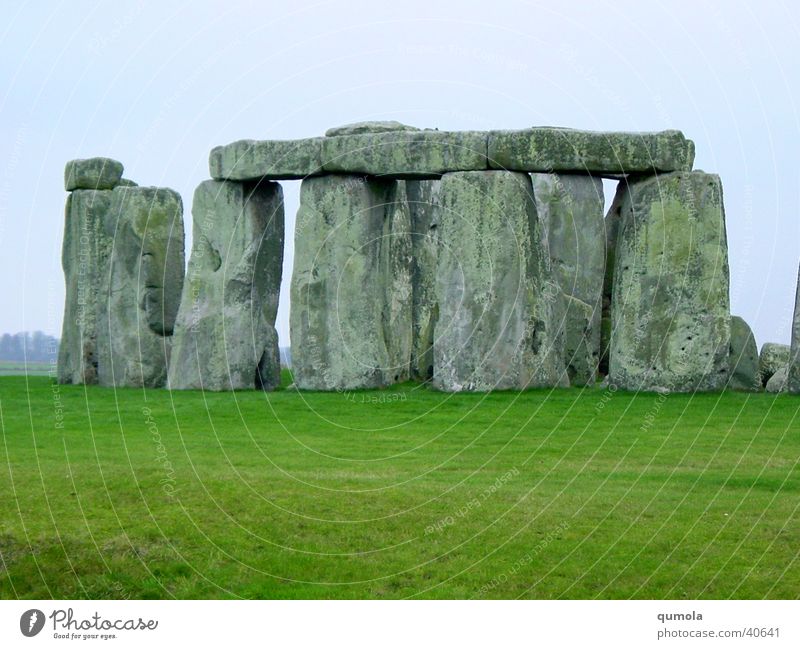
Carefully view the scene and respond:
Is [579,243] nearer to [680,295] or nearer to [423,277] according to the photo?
[423,277]

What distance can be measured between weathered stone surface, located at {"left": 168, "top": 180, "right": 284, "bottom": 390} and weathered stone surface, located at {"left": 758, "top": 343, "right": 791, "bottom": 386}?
7.16 metres

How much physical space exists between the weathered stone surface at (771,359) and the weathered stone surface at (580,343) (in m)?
2.42

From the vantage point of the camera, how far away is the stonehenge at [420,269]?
77.6 ft

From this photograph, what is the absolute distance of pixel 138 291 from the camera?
2789cm

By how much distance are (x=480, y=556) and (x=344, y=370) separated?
10.7 meters

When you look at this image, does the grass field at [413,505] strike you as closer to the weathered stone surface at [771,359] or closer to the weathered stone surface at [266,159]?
the weathered stone surface at [771,359]

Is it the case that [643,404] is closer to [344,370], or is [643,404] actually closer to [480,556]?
[344,370]

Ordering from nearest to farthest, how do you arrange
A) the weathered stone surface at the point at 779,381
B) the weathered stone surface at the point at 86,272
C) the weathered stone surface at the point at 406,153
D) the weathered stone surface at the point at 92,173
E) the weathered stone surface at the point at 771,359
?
the weathered stone surface at the point at 779,381, the weathered stone surface at the point at 406,153, the weathered stone surface at the point at 771,359, the weathered stone surface at the point at 86,272, the weathered stone surface at the point at 92,173

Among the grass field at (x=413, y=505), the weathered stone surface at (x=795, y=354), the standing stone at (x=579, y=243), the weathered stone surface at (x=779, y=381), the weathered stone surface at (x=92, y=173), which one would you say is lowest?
the grass field at (x=413, y=505)

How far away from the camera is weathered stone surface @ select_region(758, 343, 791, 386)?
2583cm

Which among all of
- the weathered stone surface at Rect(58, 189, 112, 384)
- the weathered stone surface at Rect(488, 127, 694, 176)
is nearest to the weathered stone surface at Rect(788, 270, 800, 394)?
the weathered stone surface at Rect(488, 127, 694, 176)

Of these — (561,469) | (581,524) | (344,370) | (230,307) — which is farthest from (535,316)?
(581,524)
